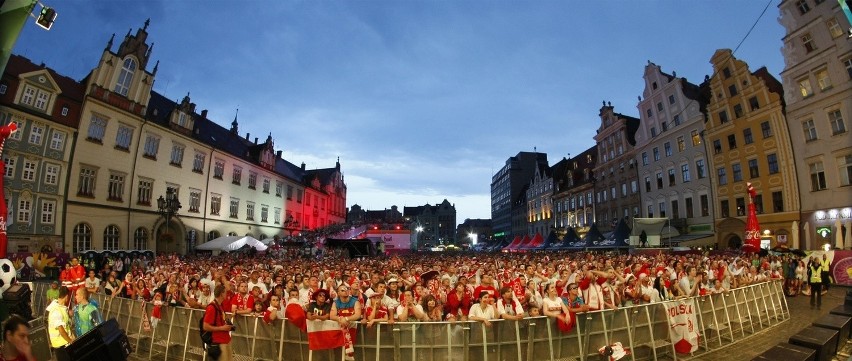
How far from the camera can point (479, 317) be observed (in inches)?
298

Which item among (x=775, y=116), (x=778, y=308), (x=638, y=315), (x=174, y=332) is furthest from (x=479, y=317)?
(x=775, y=116)

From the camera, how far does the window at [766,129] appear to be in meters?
31.7

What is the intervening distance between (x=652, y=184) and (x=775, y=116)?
552 inches

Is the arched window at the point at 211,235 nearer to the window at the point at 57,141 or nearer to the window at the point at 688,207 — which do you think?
the window at the point at 57,141

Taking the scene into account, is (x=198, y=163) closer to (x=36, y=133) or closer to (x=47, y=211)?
(x=36, y=133)

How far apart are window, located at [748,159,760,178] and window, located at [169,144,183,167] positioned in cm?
4803

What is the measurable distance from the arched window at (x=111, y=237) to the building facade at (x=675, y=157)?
46.0m

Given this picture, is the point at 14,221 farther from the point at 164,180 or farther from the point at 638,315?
the point at 638,315

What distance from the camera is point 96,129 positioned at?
2767cm

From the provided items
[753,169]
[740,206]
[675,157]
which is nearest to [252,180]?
[675,157]

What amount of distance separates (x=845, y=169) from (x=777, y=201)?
548 centimetres

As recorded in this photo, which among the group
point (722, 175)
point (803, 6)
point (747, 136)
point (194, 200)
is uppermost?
point (803, 6)

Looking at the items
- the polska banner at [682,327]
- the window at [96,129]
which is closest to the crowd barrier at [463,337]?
the polska banner at [682,327]

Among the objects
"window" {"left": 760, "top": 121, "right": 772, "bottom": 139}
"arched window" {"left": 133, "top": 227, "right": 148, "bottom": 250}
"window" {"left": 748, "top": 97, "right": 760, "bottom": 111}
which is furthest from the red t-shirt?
"window" {"left": 748, "top": 97, "right": 760, "bottom": 111}
